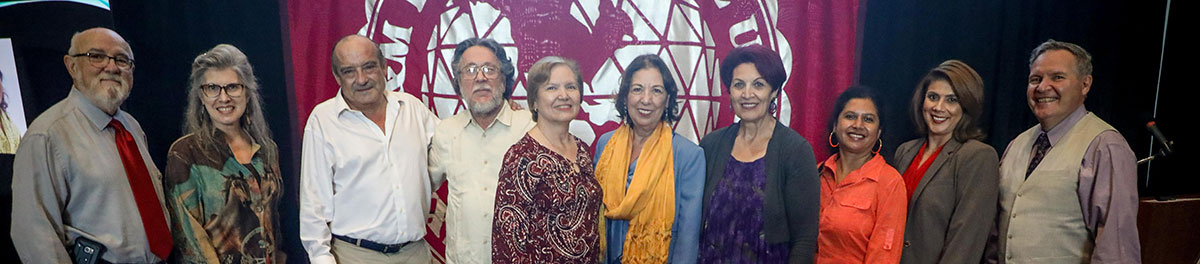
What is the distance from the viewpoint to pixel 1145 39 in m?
2.87

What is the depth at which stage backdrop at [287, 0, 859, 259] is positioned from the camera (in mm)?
2803

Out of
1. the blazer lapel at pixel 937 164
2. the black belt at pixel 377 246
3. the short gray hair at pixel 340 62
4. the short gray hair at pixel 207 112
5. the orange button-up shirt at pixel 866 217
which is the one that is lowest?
the black belt at pixel 377 246

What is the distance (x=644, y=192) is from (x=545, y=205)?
1.43ft

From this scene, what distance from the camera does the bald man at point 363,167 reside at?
2.75 m

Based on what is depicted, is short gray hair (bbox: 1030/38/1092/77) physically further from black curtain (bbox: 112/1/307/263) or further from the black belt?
black curtain (bbox: 112/1/307/263)

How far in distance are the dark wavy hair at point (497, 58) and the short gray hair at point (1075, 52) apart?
2.29 metres

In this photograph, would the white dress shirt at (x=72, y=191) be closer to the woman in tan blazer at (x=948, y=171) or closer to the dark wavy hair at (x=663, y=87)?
the dark wavy hair at (x=663, y=87)

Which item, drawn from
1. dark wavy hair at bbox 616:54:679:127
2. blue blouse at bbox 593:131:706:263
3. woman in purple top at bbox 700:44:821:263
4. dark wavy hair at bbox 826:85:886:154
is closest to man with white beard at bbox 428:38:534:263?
dark wavy hair at bbox 616:54:679:127

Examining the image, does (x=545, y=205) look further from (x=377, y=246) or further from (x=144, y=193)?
(x=144, y=193)

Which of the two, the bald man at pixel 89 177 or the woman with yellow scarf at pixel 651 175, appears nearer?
the bald man at pixel 89 177

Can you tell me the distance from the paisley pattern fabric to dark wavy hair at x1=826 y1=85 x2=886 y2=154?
3.55 feet

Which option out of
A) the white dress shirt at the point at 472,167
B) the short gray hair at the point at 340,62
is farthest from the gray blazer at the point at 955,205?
the short gray hair at the point at 340,62

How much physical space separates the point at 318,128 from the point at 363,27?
48 cm

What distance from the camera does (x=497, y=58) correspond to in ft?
9.19
